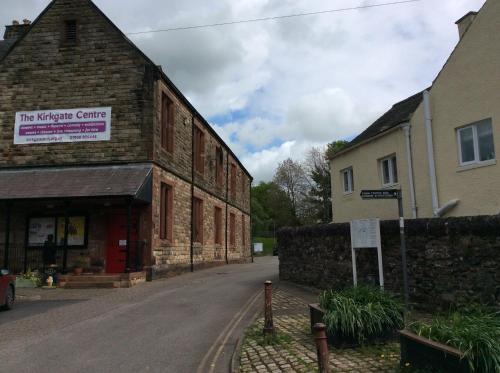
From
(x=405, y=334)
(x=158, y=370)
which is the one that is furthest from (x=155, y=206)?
(x=405, y=334)

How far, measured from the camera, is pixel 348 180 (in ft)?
65.7

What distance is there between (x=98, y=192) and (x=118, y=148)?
9.43ft

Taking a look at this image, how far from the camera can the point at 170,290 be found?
15375 mm

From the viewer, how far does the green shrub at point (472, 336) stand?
4.93m

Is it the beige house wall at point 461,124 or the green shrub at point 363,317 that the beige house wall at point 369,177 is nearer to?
the beige house wall at point 461,124

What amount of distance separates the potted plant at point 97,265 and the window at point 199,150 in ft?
28.6

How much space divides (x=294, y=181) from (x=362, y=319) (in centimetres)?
6653

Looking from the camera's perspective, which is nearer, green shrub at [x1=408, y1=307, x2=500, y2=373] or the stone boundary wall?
green shrub at [x1=408, y1=307, x2=500, y2=373]

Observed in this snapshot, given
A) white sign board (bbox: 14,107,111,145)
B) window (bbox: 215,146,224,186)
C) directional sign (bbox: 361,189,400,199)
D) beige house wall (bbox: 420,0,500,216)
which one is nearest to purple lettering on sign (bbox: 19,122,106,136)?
white sign board (bbox: 14,107,111,145)

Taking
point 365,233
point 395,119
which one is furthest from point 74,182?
point 395,119

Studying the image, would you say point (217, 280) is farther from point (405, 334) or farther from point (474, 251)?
point (405, 334)

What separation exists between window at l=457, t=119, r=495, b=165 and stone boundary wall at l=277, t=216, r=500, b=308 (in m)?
3.82

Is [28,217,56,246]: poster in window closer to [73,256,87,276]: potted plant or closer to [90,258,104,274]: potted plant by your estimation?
[73,256,87,276]: potted plant

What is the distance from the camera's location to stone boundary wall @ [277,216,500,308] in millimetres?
8586
